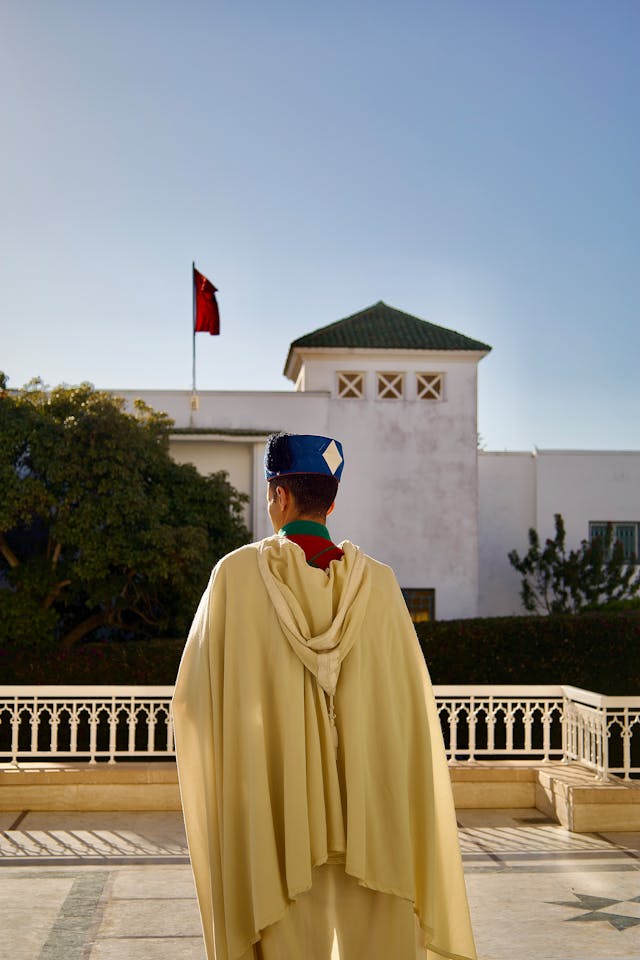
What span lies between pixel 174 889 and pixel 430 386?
656 inches

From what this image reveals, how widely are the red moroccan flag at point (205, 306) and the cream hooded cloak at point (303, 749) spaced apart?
749 inches

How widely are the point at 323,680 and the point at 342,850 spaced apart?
0.39 metres

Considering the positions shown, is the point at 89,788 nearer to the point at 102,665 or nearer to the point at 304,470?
the point at 304,470

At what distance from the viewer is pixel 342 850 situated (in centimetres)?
240

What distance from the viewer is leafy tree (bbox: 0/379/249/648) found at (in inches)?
571

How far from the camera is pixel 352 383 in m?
20.7

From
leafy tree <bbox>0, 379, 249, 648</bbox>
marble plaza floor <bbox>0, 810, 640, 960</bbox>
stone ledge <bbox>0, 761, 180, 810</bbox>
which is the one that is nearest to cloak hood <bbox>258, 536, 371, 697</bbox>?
marble plaza floor <bbox>0, 810, 640, 960</bbox>

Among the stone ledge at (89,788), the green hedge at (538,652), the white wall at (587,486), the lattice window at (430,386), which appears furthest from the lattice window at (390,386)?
the stone ledge at (89,788)

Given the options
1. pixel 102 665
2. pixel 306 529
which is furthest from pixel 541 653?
pixel 306 529

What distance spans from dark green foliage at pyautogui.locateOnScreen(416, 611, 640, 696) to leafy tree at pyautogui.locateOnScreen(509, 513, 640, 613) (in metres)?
5.66

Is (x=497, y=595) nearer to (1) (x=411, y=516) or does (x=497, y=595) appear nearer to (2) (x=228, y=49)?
(1) (x=411, y=516)

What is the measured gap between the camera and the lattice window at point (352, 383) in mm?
20719

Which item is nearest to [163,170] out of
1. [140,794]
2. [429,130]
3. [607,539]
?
[429,130]

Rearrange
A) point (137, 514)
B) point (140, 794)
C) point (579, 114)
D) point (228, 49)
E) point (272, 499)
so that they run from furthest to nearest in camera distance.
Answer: point (137, 514)
point (579, 114)
point (228, 49)
point (140, 794)
point (272, 499)
